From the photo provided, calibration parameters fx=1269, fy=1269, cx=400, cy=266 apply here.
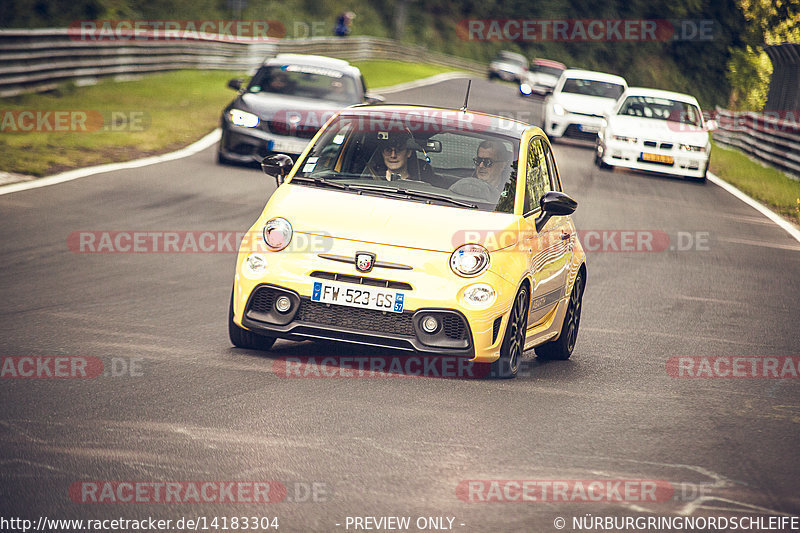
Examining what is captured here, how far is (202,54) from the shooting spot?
3962cm

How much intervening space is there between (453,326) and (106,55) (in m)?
26.0

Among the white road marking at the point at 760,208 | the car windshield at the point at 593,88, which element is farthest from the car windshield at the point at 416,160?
the car windshield at the point at 593,88

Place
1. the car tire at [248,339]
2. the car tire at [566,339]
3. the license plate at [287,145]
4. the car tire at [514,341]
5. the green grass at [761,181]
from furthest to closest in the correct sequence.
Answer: the green grass at [761,181] → the license plate at [287,145] → the car tire at [566,339] → the car tire at [248,339] → the car tire at [514,341]

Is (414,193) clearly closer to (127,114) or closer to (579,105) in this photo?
(127,114)

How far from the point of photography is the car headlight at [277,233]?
7.55 meters

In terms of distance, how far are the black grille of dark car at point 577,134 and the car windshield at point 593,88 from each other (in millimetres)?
1312

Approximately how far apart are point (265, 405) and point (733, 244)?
11064mm

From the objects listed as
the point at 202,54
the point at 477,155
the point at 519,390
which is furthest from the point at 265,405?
the point at 202,54

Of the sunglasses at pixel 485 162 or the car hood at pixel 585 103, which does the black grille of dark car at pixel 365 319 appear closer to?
the sunglasses at pixel 485 162

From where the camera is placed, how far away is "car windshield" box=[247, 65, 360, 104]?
19.5m

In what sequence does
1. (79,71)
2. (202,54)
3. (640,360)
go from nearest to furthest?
(640,360), (79,71), (202,54)

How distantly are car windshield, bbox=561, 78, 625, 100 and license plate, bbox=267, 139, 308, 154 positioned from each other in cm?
1293

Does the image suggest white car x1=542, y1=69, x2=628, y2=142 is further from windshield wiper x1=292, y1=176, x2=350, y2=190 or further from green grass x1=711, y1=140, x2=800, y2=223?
windshield wiper x1=292, y1=176, x2=350, y2=190

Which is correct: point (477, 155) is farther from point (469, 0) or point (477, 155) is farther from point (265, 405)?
point (469, 0)
